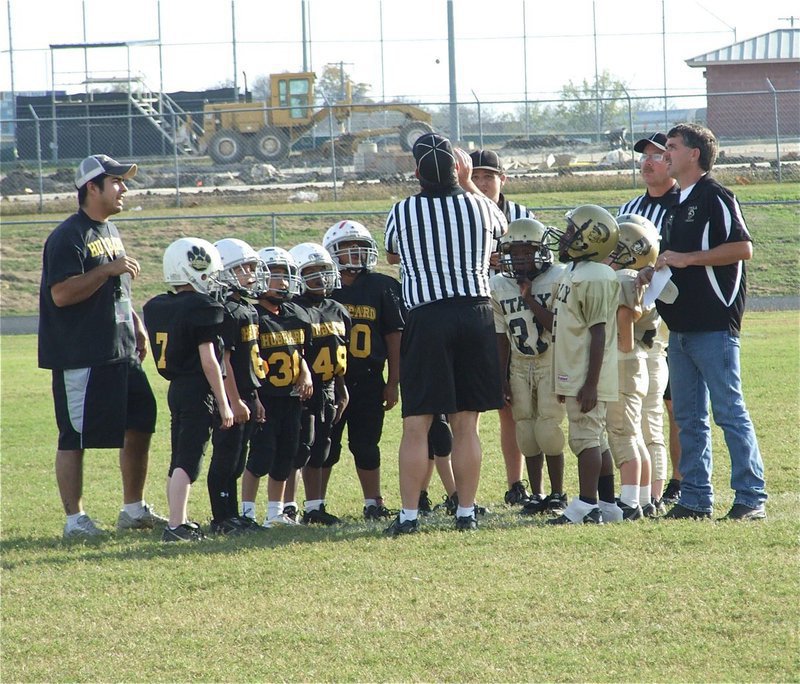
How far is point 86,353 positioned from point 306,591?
2.50m

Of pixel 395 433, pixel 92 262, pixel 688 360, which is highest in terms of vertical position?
pixel 92 262

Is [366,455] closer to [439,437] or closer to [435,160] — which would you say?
[439,437]

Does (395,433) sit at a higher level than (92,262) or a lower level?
lower

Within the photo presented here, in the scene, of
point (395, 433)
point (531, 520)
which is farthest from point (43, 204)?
point (531, 520)

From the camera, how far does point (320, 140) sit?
3228cm

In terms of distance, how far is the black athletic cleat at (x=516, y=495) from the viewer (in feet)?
22.7

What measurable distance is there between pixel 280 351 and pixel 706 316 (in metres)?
2.43

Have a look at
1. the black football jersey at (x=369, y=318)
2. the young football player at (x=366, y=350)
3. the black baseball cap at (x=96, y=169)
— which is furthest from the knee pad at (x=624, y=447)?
the black baseball cap at (x=96, y=169)

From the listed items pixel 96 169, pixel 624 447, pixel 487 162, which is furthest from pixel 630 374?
pixel 96 169

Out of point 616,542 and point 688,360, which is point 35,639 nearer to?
point 616,542

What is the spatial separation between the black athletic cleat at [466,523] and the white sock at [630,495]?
85 centimetres

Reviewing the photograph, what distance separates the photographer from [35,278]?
2261 centimetres

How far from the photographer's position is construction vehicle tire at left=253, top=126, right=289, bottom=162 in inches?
1194

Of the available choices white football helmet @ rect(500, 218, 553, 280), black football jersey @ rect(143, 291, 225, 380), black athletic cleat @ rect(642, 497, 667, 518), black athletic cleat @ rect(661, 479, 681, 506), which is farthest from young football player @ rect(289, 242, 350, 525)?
black athletic cleat @ rect(661, 479, 681, 506)
